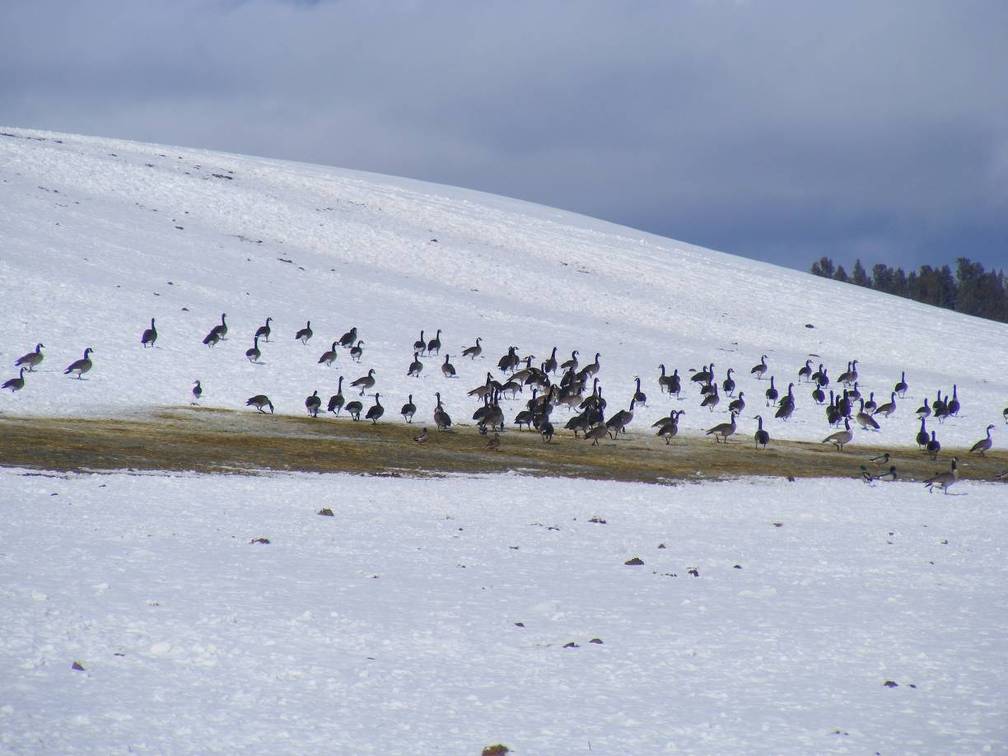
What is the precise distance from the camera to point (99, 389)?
30.7 metres

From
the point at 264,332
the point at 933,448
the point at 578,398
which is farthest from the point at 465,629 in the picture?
the point at 264,332

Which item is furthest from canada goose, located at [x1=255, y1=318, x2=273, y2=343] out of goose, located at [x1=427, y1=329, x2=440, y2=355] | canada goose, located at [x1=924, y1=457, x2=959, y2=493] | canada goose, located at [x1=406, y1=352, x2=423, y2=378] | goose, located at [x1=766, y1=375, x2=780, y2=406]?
canada goose, located at [x1=924, y1=457, x2=959, y2=493]

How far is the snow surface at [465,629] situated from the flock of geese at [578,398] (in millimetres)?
10768

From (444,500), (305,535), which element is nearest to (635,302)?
(444,500)

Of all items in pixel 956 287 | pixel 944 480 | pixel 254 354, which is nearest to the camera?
pixel 944 480

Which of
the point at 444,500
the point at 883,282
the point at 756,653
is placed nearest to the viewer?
the point at 756,653

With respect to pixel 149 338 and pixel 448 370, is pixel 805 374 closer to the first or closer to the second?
pixel 448 370

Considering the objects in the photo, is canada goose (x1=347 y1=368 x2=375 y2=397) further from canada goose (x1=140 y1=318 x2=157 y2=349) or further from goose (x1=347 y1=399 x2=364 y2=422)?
canada goose (x1=140 y1=318 x2=157 y2=349)

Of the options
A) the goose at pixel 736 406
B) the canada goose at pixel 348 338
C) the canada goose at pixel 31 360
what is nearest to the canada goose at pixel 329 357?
the canada goose at pixel 348 338

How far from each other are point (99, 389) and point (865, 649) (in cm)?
2471

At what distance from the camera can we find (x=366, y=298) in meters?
51.2

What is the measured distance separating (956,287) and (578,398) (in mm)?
130007

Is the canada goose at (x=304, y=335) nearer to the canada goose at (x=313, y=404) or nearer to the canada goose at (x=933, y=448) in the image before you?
the canada goose at (x=313, y=404)

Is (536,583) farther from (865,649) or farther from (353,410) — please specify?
(353,410)
